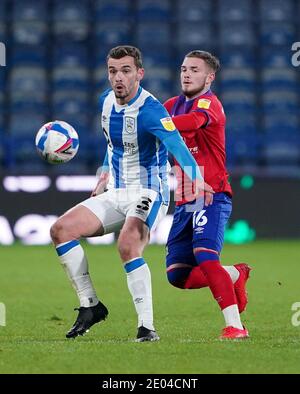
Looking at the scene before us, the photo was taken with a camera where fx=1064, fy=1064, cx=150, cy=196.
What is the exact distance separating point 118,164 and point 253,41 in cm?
1310

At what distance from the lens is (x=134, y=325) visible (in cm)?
778

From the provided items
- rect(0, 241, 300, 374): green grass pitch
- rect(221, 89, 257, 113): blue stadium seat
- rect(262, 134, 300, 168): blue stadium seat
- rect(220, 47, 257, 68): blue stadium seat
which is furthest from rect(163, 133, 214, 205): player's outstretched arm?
rect(220, 47, 257, 68): blue stadium seat

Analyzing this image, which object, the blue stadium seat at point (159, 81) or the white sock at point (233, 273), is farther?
the blue stadium seat at point (159, 81)

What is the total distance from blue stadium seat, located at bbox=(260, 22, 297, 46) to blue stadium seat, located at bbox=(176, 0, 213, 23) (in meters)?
1.05

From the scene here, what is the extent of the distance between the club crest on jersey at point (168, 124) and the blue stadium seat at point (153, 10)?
43.6 ft

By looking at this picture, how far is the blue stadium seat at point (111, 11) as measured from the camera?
1958cm

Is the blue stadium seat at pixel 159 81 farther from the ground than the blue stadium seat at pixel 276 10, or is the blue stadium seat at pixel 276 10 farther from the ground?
the blue stadium seat at pixel 276 10

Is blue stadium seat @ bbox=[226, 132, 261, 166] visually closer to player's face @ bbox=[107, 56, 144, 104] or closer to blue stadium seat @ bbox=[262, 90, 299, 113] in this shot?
blue stadium seat @ bbox=[262, 90, 299, 113]

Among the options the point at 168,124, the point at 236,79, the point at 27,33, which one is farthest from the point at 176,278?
the point at 27,33

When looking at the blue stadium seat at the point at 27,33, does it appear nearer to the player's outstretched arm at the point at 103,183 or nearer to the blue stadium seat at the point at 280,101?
the blue stadium seat at the point at 280,101

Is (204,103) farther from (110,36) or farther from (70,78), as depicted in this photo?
(110,36)

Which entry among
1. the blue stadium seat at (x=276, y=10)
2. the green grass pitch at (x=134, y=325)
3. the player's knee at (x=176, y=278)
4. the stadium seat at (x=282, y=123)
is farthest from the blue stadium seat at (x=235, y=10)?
the player's knee at (x=176, y=278)
